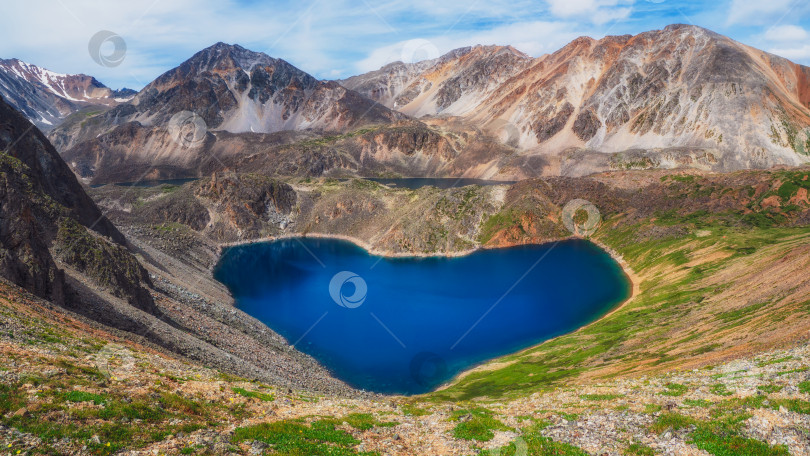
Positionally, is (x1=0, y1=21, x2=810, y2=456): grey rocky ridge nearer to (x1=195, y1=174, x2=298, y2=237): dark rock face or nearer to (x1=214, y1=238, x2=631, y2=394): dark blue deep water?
(x1=214, y1=238, x2=631, y2=394): dark blue deep water

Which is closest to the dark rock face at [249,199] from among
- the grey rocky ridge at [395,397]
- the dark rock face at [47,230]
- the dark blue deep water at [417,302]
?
the dark blue deep water at [417,302]

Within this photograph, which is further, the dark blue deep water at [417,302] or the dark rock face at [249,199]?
the dark rock face at [249,199]

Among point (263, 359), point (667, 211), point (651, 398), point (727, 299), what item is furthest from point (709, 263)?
point (263, 359)

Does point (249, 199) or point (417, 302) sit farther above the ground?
point (249, 199)

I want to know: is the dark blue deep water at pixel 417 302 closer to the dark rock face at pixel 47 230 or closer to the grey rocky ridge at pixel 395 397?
the grey rocky ridge at pixel 395 397

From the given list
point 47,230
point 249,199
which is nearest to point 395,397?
point 47,230

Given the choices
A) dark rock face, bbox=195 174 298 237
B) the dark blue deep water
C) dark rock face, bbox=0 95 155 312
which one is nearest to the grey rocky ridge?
dark rock face, bbox=0 95 155 312

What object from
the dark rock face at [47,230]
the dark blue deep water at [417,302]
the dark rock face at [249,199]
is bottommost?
the dark blue deep water at [417,302]

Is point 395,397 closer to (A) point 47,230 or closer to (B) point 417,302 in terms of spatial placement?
(B) point 417,302

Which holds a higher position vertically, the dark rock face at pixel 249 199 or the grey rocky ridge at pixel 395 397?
the dark rock face at pixel 249 199
